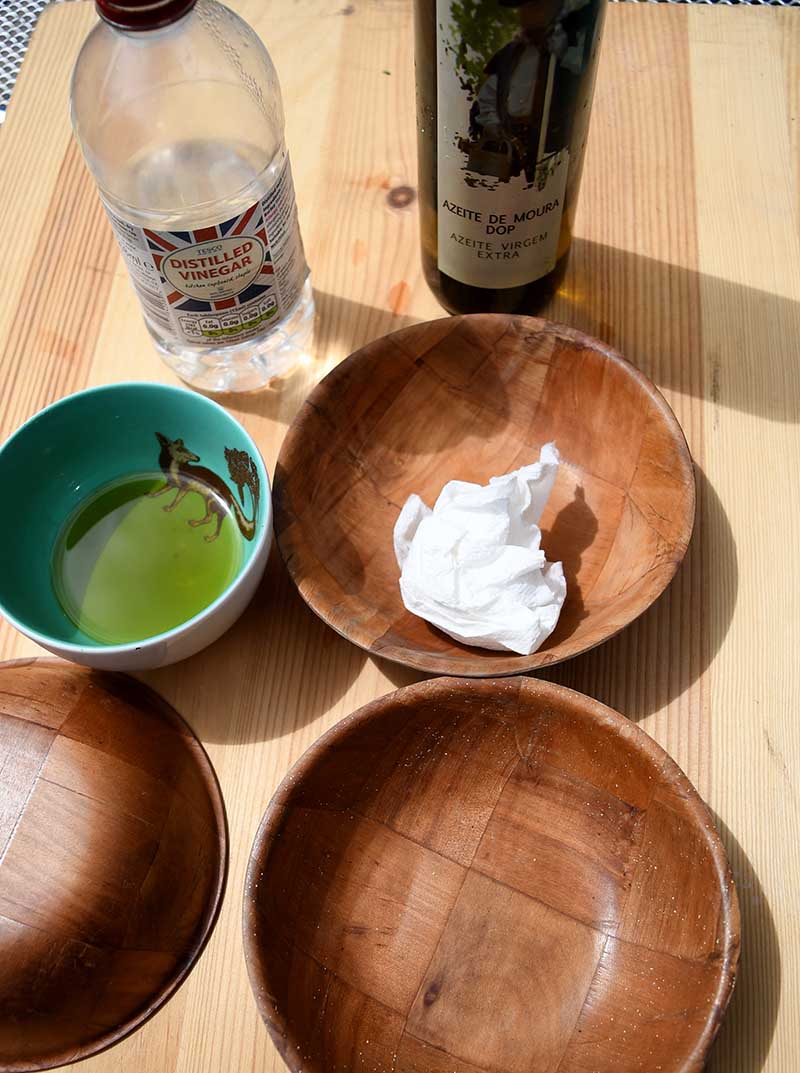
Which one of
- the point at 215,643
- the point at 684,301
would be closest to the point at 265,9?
the point at 684,301

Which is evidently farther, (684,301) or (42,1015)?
(684,301)

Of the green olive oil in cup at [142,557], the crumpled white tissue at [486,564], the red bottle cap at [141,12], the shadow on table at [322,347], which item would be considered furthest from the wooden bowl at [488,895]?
the red bottle cap at [141,12]

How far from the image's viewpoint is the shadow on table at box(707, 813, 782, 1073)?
1.69 ft

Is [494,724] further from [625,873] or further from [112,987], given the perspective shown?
[112,987]

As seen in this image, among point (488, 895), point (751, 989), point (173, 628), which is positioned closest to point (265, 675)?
point (173, 628)

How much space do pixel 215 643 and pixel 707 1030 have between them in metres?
0.36

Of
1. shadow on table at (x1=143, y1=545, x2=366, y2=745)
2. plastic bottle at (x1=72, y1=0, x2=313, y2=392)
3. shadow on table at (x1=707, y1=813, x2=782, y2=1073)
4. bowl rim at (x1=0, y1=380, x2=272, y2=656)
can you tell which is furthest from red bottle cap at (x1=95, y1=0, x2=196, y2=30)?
shadow on table at (x1=707, y1=813, x2=782, y2=1073)

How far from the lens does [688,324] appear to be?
726 mm

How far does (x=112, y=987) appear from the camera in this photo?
51 cm

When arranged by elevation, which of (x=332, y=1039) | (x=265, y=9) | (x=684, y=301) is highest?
(x=265, y=9)

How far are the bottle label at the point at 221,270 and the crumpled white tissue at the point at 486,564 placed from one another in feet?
0.55

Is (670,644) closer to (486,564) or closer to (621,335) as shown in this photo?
(486,564)

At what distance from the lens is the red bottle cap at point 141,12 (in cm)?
49

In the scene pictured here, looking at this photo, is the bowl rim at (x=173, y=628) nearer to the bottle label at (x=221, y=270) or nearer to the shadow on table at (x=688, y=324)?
the bottle label at (x=221, y=270)
